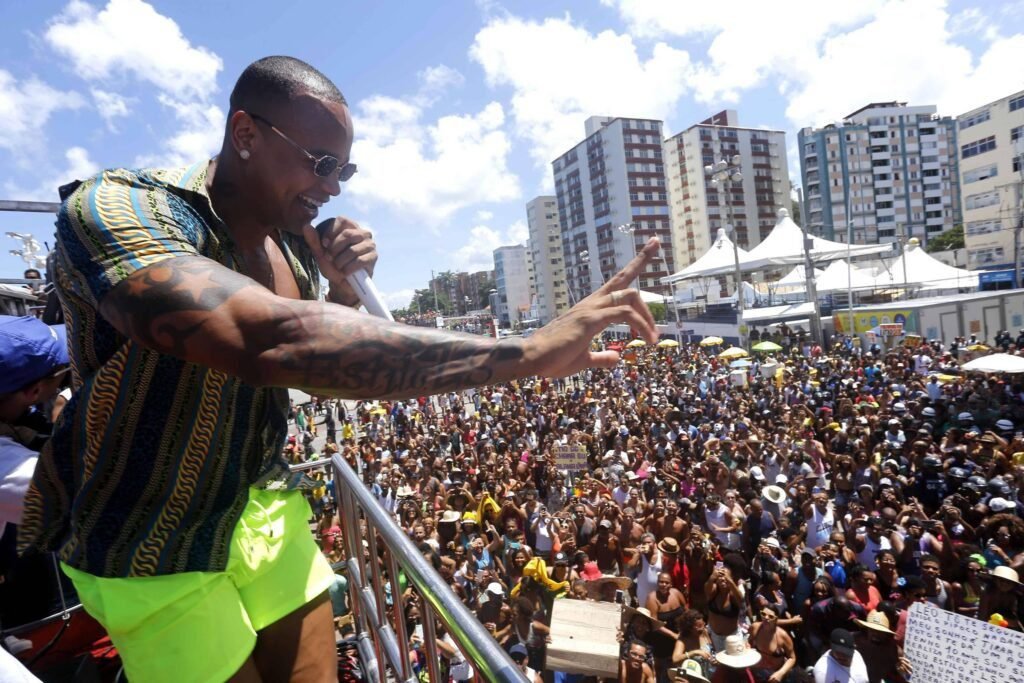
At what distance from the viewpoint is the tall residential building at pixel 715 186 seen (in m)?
82.8

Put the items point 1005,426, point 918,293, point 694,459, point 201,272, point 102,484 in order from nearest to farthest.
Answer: point 201,272, point 102,484, point 1005,426, point 694,459, point 918,293

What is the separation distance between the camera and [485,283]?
132 metres

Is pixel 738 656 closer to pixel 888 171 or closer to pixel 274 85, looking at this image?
pixel 274 85

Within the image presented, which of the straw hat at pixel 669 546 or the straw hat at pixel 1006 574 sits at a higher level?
the straw hat at pixel 1006 574

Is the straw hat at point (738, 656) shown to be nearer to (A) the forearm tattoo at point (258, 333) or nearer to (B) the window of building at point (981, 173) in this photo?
(A) the forearm tattoo at point (258, 333)

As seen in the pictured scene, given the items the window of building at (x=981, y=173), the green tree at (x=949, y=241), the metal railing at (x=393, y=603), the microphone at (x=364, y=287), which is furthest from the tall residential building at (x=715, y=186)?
the microphone at (x=364, y=287)

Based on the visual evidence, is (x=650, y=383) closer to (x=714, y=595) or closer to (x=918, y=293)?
(x=714, y=595)

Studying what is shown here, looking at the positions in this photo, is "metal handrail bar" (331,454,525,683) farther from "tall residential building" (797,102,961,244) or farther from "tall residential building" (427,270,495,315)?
"tall residential building" (427,270,495,315)

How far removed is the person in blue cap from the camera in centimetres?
167

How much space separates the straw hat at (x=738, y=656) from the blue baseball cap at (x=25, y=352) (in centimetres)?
522

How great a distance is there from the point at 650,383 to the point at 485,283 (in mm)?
113051

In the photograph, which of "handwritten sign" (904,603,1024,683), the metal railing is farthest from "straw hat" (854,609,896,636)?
the metal railing

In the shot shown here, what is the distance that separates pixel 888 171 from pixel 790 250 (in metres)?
70.6

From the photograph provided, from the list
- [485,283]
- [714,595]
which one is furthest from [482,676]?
[485,283]
